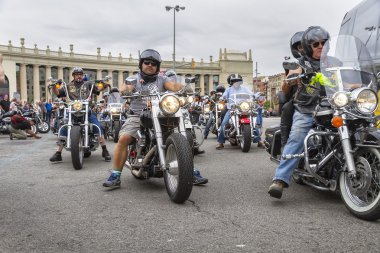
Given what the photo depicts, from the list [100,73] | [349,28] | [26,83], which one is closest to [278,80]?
[100,73]

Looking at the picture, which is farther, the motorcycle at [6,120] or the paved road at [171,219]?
the motorcycle at [6,120]

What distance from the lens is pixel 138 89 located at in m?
4.99

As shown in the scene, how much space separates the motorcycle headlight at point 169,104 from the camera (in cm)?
408

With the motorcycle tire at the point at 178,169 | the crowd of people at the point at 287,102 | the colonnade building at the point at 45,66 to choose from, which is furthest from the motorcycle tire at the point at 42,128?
the colonnade building at the point at 45,66

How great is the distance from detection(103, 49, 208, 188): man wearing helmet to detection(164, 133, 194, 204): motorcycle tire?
2.39 feet

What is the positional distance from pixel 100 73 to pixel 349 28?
80.4 metres

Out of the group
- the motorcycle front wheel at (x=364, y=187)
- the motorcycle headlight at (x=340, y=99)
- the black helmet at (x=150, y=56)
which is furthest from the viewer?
the black helmet at (x=150, y=56)

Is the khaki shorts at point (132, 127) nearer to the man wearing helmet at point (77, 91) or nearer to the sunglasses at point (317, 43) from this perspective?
the sunglasses at point (317, 43)

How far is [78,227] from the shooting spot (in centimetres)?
313

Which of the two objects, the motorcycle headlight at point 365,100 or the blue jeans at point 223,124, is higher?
the motorcycle headlight at point 365,100

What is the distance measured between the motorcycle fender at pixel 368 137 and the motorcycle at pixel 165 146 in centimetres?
140

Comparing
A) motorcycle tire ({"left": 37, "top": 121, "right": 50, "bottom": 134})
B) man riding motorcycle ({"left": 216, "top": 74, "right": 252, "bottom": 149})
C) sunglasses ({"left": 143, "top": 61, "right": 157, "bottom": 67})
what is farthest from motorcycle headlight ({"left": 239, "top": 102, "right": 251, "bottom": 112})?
motorcycle tire ({"left": 37, "top": 121, "right": 50, "bottom": 134})

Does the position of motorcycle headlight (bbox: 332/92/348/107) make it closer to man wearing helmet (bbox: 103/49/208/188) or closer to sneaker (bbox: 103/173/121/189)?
man wearing helmet (bbox: 103/49/208/188)

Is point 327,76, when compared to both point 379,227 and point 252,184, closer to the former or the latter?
point 379,227
